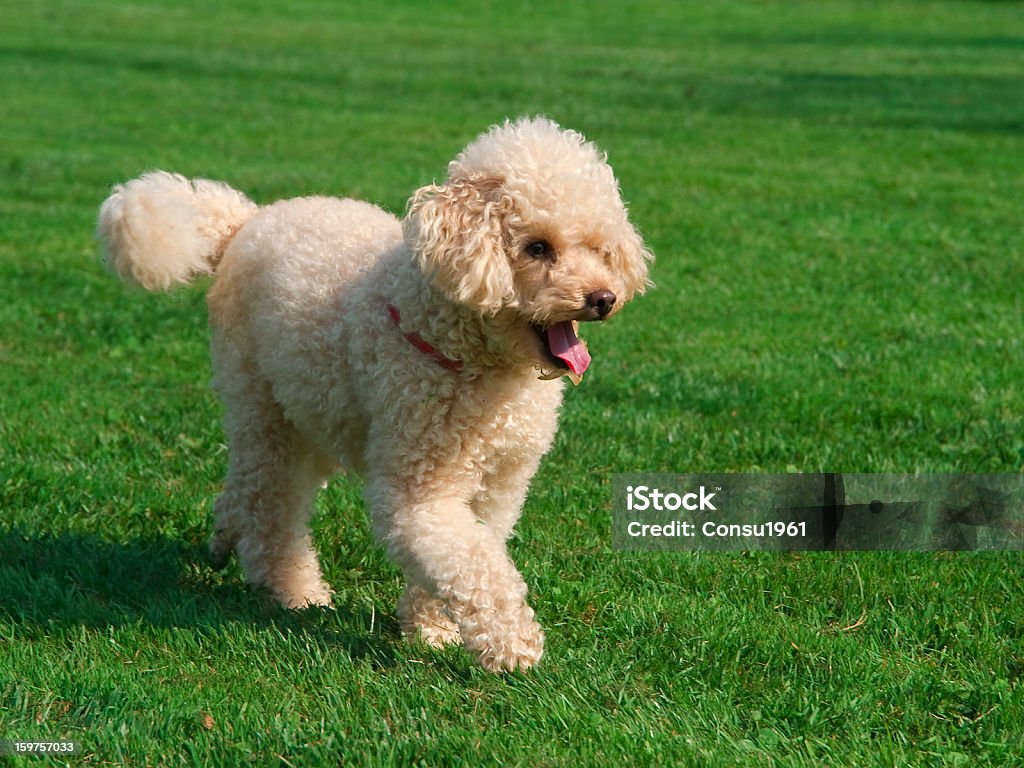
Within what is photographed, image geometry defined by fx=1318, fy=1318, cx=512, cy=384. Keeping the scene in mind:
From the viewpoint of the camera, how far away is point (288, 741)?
12.6ft

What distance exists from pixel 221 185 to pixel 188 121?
42.4 ft

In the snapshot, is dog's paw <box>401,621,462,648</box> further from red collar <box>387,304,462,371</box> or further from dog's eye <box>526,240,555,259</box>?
dog's eye <box>526,240,555,259</box>

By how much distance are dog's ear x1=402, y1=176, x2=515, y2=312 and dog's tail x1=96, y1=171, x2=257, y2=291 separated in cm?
158

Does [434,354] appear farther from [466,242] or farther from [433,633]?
[433,633]

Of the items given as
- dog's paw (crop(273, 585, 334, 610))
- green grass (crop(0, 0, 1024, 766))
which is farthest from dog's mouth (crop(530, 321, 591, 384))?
dog's paw (crop(273, 585, 334, 610))

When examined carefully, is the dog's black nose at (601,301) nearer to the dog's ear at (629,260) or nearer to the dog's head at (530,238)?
the dog's head at (530,238)

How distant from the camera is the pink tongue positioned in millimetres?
4355

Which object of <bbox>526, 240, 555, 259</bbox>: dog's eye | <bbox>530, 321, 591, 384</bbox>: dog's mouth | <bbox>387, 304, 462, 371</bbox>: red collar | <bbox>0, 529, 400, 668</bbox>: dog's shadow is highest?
<bbox>526, 240, 555, 259</bbox>: dog's eye

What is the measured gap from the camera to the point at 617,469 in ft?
21.3

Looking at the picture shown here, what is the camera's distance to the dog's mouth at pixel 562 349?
436 centimetres

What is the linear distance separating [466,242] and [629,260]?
0.68m

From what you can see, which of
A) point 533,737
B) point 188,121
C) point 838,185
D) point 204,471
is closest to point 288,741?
point 533,737

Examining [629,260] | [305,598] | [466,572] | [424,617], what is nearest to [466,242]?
[629,260]

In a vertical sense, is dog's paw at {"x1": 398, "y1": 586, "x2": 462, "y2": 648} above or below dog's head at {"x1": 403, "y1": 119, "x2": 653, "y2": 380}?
below
